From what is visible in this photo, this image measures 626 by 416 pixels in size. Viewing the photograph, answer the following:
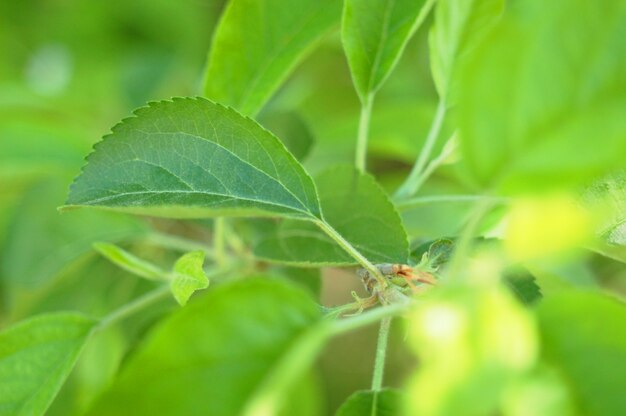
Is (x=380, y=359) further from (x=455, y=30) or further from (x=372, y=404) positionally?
(x=455, y=30)

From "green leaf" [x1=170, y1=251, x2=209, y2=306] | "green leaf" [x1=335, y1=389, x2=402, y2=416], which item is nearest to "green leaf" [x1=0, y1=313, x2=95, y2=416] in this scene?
"green leaf" [x1=170, y1=251, x2=209, y2=306]

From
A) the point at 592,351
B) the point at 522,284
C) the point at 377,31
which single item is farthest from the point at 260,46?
the point at 592,351

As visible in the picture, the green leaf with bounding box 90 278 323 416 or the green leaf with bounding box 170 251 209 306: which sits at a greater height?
the green leaf with bounding box 90 278 323 416

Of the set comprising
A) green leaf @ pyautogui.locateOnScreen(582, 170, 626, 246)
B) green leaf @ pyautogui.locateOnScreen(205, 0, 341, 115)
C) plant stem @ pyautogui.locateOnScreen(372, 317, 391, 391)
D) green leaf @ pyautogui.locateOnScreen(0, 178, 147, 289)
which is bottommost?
green leaf @ pyautogui.locateOnScreen(0, 178, 147, 289)

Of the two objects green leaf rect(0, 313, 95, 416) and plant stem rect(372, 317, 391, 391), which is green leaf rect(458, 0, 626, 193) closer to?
plant stem rect(372, 317, 391, 391)

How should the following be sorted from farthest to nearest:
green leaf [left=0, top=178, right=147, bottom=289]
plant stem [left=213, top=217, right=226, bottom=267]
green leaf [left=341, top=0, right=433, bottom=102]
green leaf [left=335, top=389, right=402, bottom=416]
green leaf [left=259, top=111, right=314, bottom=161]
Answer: green leaf [left=0, top=178, right=147, bottom=289] < green leaf [left=259, top=111, right=314, bottom=161] < plant stem [left=213, top=217, right=226, bottom=267] < green leaf [left=341, top=0, right=433, bottom=102] < green leaf [left=335, top=389, right=402, bottom=416]

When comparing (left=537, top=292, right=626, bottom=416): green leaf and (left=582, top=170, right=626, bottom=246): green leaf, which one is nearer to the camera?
(left=537, top=292, right=626, bottom=416): green leaf

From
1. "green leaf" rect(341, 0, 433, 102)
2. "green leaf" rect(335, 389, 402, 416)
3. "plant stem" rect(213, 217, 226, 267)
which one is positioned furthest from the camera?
"plant stem" rect(213, 217, 226, 267)

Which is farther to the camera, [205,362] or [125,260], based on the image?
[125,260]
